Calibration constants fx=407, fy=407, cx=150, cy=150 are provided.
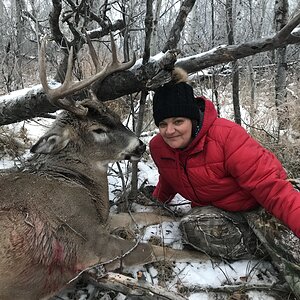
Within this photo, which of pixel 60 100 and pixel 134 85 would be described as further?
pixel 134 85

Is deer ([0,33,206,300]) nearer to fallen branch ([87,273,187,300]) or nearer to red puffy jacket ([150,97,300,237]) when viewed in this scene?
fallen branch ([87,273,187,300])

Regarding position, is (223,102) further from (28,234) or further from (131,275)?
(28,234)

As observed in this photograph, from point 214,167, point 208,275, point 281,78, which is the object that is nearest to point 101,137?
point 214,167

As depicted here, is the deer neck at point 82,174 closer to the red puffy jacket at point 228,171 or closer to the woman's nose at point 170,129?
the red puffy jacket at point 228,171

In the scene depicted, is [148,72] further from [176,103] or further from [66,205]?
[66,205]

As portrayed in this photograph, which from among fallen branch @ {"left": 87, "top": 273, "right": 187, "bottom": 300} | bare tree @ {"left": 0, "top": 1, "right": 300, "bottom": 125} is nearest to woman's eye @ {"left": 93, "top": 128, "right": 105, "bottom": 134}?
bare tree @ {"left": 0, "top": 1, "right": 300, "bottom": 125}

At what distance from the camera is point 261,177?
2.82 m

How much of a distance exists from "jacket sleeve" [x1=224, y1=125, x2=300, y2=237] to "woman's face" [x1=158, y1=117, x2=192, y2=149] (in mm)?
295

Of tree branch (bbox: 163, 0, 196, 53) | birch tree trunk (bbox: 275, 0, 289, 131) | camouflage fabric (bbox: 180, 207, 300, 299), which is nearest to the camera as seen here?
camouflage fabric (bbox: 180, 207, 300, 299)

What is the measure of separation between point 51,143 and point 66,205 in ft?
2.01

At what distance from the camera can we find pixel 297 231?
2.59 m

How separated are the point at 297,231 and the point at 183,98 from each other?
1.20m

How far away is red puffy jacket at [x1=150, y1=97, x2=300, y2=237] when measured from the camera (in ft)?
8.95

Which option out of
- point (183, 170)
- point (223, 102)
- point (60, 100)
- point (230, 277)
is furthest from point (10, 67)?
point (230, 277)
